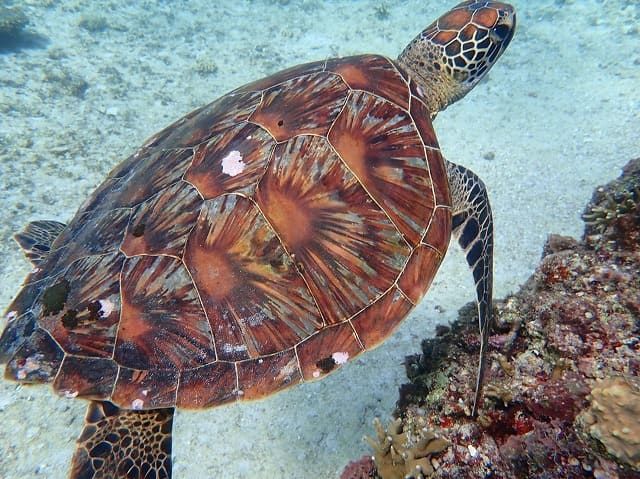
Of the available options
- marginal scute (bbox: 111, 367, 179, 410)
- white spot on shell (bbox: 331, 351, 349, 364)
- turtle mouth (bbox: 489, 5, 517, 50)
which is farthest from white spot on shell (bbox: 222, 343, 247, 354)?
turtle mouth (bbox: 489, 5, 517, 50)

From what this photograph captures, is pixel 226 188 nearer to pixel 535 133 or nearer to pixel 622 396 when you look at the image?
pixel 622 396

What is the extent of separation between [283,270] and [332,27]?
819 cm

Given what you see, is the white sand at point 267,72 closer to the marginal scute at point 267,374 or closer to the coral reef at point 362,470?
the coral reef at point 362,470

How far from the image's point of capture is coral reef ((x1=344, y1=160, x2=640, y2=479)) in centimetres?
122

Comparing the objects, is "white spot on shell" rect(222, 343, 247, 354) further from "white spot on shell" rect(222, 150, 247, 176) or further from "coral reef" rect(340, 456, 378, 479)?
"coral reef" rect(340, 456, 378, 479)

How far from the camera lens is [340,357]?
1.73 m

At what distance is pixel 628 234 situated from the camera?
69.2 inches

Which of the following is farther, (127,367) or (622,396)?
(127,367)

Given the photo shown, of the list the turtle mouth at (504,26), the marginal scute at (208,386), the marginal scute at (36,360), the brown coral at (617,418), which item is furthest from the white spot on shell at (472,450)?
the turtle mouth at (504,26)

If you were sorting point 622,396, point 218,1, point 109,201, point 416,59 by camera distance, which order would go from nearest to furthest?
point 622,396
point 109,201
point 416,59
point 218,1

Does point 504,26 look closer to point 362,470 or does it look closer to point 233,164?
point 233,164

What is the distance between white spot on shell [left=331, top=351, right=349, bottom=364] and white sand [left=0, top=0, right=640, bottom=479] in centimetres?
117

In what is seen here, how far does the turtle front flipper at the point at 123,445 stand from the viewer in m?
1.72

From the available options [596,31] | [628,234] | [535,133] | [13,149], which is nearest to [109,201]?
[628,234]
